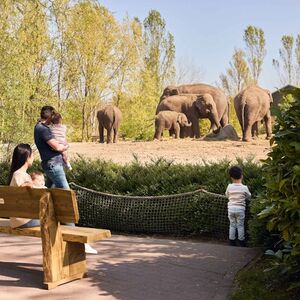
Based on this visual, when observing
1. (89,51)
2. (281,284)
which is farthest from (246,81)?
(281,284)

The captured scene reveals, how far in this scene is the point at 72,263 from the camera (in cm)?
522

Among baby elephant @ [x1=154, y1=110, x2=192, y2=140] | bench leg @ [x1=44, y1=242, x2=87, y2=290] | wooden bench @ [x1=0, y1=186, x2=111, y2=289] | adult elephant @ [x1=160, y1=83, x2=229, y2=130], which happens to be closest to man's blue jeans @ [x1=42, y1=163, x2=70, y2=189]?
wooden bench @ [x1=0, y1=186, x2=111, y2=289]

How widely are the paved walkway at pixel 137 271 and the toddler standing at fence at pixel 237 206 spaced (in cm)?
47

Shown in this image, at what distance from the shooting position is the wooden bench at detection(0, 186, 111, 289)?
493cm

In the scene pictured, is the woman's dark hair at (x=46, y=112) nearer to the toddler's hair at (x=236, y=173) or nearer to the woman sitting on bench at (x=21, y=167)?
the woman sitting on bench at (x=21, y=167)

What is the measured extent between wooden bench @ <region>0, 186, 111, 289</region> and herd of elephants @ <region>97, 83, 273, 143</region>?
55.9 ft

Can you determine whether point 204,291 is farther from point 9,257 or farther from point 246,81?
point 246,81

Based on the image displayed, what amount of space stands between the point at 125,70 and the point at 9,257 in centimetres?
3344

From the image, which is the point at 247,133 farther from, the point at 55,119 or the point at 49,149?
the point at 49,149

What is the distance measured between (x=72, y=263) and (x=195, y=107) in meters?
24.6

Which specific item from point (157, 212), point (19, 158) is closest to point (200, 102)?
point (157, 212)

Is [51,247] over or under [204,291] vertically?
over

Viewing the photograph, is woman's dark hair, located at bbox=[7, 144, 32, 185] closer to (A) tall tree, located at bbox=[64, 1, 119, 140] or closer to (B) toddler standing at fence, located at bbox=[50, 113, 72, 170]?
(B) toddler standing at fence, located at bbox=[50, 113, 72, 170]

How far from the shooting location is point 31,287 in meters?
4.97
